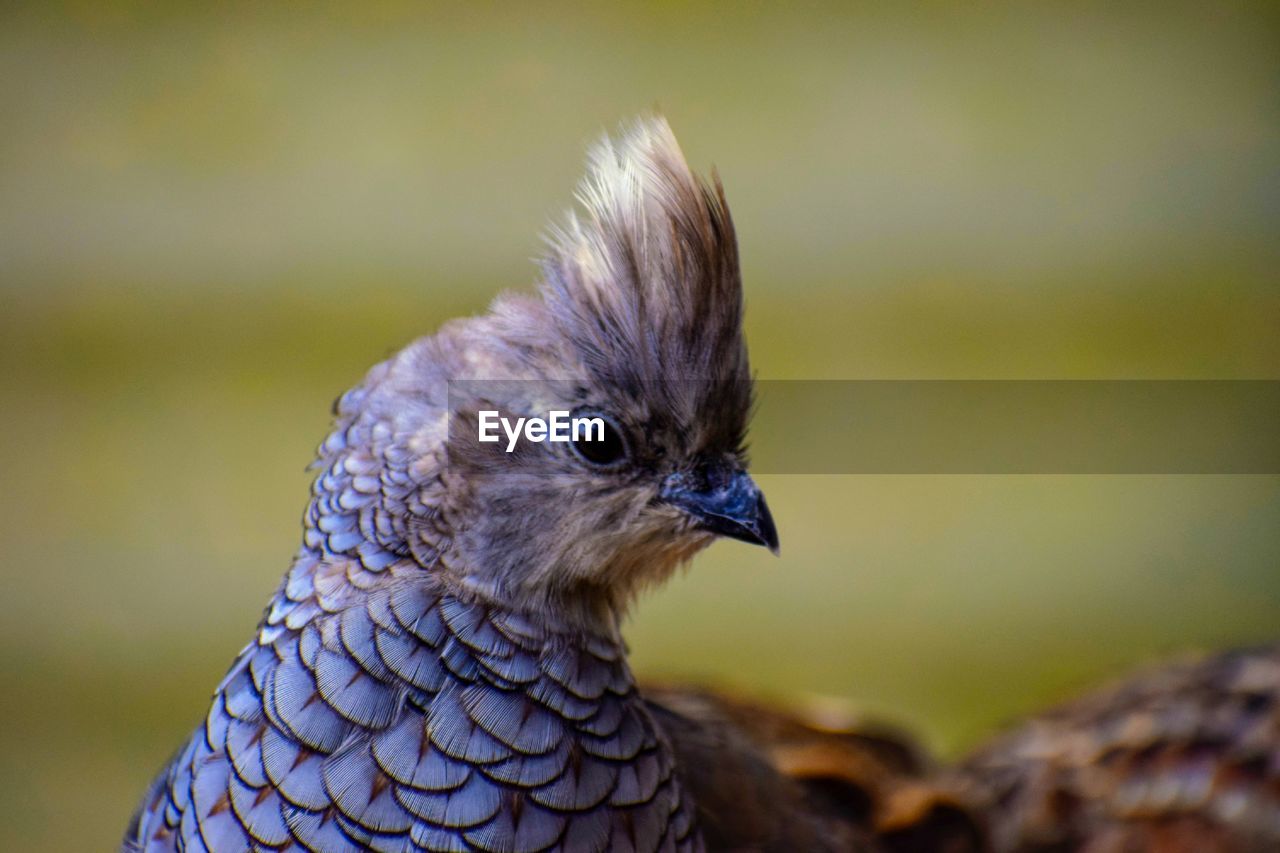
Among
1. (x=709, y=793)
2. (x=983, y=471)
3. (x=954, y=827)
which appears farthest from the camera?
(x=983, y=471)

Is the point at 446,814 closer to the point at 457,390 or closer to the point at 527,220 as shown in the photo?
the point at 457,390

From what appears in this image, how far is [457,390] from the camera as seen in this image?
0.76 m

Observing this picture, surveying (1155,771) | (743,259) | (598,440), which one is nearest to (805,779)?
(1155,771)

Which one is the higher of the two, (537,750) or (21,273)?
(21,273)

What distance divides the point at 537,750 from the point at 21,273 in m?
1.29

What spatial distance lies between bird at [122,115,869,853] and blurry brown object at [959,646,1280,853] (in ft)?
1.71

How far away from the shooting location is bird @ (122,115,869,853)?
72cm

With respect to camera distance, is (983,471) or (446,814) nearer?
(446,814)

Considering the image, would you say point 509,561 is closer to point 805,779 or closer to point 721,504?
point 721,504

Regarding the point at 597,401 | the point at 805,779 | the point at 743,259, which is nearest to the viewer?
the point at 597,401

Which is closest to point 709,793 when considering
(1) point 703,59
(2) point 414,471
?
(2) point 414,471

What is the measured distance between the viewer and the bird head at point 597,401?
741mm

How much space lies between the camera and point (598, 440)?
2.46 ft

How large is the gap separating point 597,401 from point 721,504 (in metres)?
0.12
